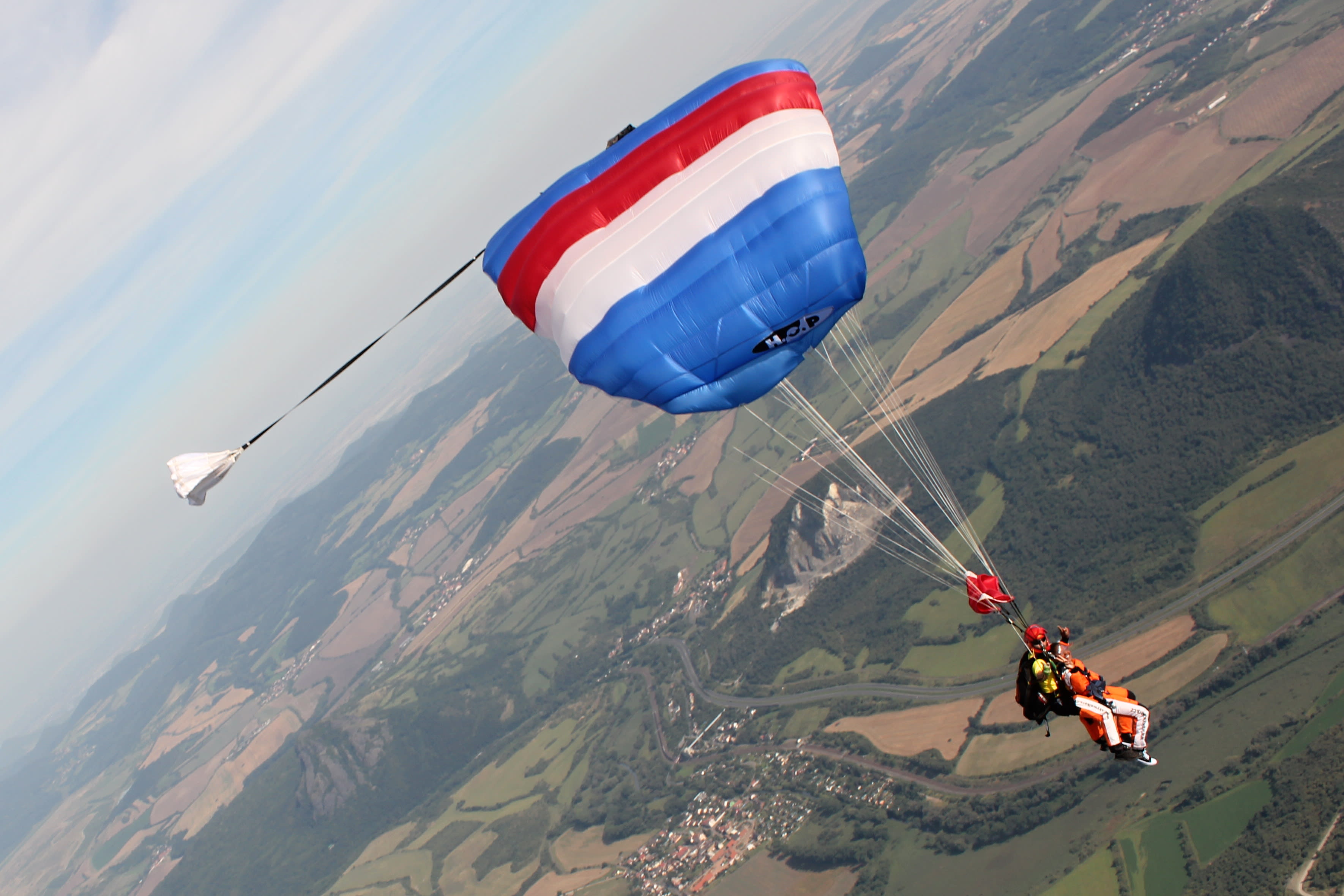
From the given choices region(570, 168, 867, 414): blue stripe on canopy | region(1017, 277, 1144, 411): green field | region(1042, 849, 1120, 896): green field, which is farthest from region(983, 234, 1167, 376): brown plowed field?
region(570, 168, 867, 414): blue stripe on canopy

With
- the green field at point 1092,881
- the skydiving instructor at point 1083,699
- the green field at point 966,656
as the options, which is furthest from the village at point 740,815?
the skydiving instructor at point 1083,699

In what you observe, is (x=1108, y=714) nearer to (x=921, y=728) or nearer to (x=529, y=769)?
(x=921, y=728)

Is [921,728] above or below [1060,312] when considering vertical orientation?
below

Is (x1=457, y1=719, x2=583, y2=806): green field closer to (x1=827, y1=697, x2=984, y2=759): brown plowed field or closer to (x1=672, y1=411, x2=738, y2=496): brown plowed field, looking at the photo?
(x1=672, y1=411, x2=738, y2=496): brown plowed field

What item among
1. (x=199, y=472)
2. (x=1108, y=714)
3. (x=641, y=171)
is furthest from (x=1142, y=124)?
(x=199, y=472)

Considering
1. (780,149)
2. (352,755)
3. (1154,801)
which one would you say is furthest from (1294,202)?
(352,755)

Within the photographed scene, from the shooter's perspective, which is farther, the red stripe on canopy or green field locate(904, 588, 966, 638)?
green field locate(904, 588, 966, 638)

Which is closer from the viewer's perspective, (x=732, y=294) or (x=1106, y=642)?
(x=732, y=294)

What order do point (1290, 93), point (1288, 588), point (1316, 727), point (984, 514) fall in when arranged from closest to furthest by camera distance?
point (1316, 727) < point (1288, 588) < point (984, 514) < point (1290, 93)
